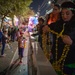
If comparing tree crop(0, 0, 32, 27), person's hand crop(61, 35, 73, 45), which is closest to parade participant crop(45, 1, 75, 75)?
person's hand crop(61, 35, 73, 45)

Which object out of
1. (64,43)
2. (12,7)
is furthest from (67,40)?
(12,7)

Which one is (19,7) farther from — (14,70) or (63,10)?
(63,10)


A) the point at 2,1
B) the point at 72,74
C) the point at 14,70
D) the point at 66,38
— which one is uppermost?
the point at 2,1

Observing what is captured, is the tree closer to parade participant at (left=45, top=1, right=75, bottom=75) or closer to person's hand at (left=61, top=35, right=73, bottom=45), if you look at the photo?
parade participant at (left=45, top=1, right=75, bottom=75)

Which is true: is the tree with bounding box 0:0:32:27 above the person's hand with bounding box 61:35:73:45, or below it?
above

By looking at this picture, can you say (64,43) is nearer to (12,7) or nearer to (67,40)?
(67,40)

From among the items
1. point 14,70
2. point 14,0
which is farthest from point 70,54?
point 14,0

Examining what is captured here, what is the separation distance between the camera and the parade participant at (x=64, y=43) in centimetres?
390

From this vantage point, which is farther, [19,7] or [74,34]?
[19,7]

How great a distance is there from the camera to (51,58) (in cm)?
477

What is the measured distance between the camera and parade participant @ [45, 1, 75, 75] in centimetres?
390

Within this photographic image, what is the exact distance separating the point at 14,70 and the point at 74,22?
378 inches

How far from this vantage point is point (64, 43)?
155 inches

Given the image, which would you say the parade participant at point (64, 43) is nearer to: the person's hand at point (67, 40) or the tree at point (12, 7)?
the person's hand at point (67, 40)
